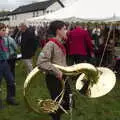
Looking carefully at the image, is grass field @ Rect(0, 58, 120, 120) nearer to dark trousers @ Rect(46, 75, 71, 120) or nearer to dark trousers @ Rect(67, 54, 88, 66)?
dark trousers @ Rect(46, 75, 71, 120)

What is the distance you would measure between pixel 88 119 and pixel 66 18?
7448 mm

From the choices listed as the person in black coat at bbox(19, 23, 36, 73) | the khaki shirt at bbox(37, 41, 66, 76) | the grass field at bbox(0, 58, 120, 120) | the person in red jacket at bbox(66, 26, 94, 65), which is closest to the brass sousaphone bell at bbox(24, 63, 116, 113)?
→ the khaki shirt at bbox(37, 41, 66, 76)

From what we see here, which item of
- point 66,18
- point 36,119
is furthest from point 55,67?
point 66,18

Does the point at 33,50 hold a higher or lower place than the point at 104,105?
higher

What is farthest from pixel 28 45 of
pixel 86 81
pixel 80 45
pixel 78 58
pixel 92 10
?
pixel 86 81

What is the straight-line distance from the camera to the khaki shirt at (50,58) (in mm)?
5764

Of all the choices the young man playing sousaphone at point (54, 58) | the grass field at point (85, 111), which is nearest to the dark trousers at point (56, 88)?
the young man playing sousaphone at point (54, 58)

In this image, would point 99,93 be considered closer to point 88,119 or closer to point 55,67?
point 55,67

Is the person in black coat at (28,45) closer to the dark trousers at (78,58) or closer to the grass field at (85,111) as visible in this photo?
the dark trousers at (78,58)

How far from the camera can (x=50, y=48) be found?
5.88 meters

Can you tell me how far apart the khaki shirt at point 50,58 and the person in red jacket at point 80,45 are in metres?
7.19

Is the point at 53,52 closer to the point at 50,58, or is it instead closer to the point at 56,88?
the point at 50,58

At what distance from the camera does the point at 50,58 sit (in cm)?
587

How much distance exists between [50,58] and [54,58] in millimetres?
80
